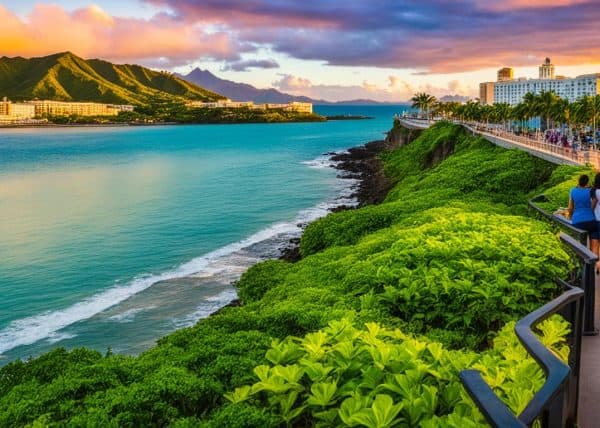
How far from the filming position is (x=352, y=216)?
2247cm

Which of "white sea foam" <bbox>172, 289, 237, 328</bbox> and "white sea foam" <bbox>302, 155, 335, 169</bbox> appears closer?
"white sea foam" <bbox>172, 289, 237, 328</bbox>

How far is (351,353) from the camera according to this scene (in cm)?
579

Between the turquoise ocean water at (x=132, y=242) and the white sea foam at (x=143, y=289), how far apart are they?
2.4 inches

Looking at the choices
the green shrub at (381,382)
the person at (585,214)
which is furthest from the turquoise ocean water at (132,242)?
the green shrub at (381,382)

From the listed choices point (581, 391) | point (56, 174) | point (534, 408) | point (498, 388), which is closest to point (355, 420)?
point (498, 388)

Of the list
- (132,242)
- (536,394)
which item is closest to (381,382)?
(536,394)

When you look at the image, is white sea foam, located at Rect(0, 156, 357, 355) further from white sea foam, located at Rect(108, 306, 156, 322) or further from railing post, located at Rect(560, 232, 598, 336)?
railing post, located at Rect(560, 232, 598, 336)

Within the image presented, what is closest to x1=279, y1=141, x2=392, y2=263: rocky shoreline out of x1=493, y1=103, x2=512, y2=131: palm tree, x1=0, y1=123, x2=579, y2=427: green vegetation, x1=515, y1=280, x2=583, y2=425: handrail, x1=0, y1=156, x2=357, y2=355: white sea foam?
x1=0, y1=156, x2=357, y2=355: white sea foam

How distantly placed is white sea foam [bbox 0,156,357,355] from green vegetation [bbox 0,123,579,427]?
10126 mm

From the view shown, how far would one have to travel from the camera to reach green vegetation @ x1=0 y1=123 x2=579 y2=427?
16.5 ft

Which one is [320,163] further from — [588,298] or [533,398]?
[533,398]

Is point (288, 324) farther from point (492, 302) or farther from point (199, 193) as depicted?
point (199, 193)

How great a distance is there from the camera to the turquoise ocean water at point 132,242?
22.9 m

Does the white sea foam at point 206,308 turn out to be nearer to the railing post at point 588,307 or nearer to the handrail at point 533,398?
the railing post at point 588,307
